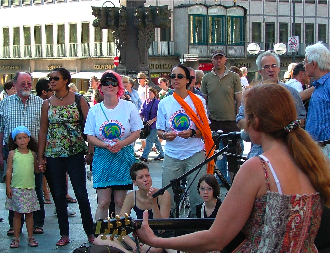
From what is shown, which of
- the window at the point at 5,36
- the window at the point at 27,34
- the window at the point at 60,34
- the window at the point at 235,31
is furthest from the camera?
the window at the point at 5,36

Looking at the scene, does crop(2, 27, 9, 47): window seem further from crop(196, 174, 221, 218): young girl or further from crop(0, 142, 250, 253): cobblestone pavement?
crop(196, 174, 221, 218): young girl

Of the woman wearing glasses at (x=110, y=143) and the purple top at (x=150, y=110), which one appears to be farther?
the purple top at (x=150, y=110)

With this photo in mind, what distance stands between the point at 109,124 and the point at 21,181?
128cm

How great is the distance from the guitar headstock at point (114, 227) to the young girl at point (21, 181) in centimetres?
457

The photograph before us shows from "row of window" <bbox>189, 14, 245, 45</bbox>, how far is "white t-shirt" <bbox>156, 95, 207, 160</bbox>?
A: 150ft

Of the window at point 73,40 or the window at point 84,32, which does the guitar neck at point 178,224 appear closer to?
the window at point 84,32

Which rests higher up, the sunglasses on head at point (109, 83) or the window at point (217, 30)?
the window at point (217, 30)

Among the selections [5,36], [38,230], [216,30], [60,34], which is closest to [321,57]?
[38,230]

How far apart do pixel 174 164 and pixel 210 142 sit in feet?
1.52

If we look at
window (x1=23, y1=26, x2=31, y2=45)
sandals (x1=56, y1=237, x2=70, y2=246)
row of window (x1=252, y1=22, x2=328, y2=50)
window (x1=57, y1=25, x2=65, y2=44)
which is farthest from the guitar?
window (x1=23, y1=26, x2=31, y2=45)

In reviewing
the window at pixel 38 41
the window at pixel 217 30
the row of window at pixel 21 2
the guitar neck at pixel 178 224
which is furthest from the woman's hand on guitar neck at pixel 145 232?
the window at pixel 38 41

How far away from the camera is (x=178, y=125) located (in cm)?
765

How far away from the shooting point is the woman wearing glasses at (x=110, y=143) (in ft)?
24.4

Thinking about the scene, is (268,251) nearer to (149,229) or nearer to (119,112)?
(149,229)
